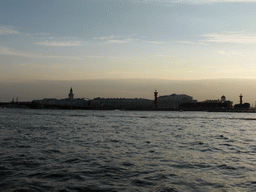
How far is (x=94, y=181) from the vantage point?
1096 cm

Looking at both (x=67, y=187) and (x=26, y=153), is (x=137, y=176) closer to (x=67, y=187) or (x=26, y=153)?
(x=67, y=187)

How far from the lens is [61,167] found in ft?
43.1

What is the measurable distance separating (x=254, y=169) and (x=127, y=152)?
6.97 metres

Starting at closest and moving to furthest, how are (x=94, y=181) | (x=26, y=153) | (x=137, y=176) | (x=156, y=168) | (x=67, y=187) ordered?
(x=67, y=187)
(x=94, y=181)
(x=137, y=176)
(x=156, y=168)
(x=26, y=153)

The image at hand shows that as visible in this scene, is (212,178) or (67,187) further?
(212,178)

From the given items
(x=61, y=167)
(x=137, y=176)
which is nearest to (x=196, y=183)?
(x=137, y=176)

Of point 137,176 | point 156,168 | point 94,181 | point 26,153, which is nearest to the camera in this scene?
point 94,181

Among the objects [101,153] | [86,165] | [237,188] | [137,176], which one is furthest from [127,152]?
[237,188]

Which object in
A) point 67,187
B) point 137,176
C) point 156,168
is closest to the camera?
point 67,187

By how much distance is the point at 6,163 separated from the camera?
44.8 ft

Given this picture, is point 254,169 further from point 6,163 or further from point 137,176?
point 6,163

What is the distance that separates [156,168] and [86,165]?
3.19m

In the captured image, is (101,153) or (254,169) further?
(101,153)

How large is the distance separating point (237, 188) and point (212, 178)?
1.40 m
